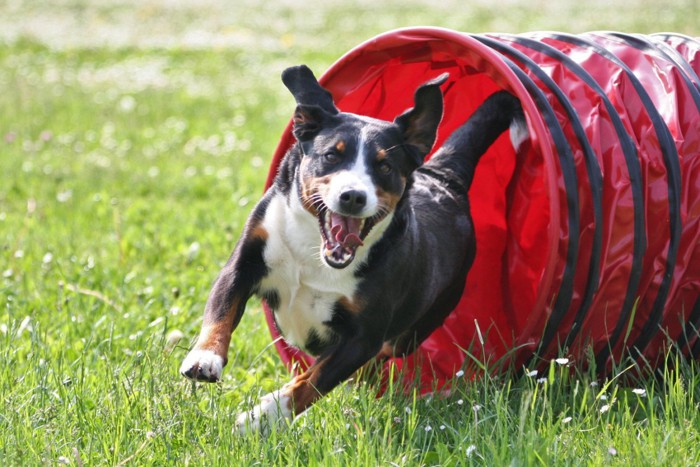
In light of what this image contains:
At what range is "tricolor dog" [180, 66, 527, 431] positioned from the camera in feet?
12.5

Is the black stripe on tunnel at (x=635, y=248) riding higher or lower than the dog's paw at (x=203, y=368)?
higher

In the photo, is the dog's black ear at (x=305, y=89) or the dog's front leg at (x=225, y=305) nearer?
the dog's front leg at (x=225, y=305)

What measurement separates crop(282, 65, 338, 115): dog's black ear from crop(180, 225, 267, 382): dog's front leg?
22.3 inches

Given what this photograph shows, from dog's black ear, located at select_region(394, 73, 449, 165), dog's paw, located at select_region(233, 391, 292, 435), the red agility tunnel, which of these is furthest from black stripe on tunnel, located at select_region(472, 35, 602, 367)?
dog's paw, located at select_region(233, 391, 292, 435)

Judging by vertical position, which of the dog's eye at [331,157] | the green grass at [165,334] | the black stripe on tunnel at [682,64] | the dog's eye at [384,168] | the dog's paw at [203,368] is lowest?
the green grass at [165,334]

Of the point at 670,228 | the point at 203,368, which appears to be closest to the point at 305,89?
the point at 203,368

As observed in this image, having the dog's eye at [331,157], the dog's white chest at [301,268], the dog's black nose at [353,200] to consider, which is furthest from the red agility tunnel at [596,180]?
the dog's eye at [331,157]

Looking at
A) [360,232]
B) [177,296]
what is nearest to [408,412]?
[360,232]

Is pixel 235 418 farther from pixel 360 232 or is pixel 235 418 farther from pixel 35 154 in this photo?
pixel 35 154

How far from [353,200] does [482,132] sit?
1.49 metres

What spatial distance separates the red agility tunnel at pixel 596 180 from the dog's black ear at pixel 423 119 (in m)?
0.30

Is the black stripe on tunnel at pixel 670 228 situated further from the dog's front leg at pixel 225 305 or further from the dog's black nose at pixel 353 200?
the dog's front leg at pixel 225 305

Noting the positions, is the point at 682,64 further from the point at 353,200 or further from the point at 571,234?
the point at 353,200

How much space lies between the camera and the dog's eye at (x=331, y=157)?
3.96 metres
